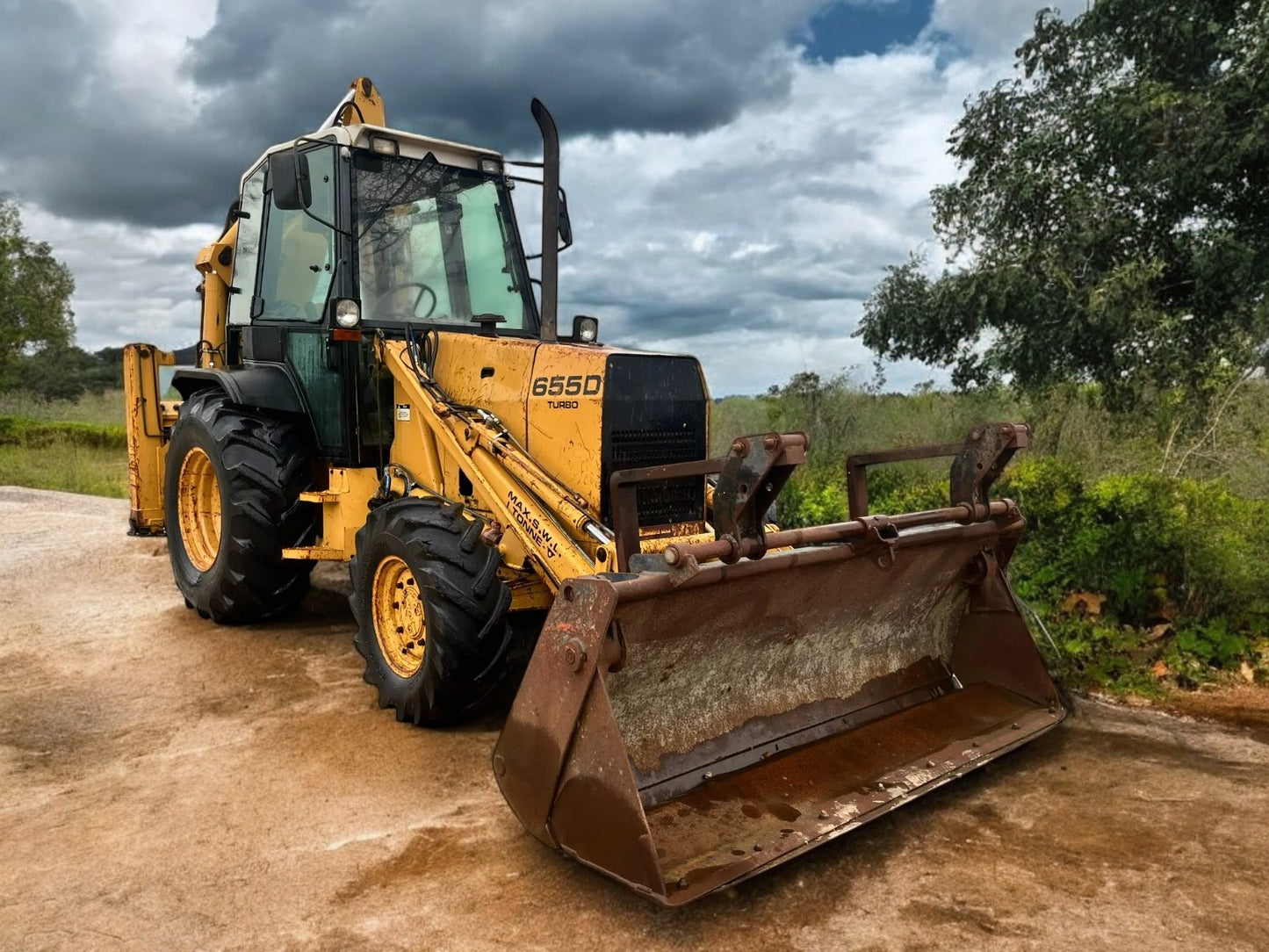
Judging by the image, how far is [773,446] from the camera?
3.17m

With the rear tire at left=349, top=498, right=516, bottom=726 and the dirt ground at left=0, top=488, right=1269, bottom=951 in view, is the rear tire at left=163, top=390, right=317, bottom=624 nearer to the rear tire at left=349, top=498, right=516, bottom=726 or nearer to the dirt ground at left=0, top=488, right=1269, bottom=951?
the dirt ground at left=0, top=488, right=1269, bottom=951

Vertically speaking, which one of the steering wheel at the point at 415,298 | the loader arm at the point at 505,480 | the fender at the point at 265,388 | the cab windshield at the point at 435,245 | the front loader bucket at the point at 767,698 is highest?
the cab windshield at the point at 435,245

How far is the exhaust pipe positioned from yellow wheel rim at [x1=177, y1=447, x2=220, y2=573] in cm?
310

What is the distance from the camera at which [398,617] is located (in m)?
4.86

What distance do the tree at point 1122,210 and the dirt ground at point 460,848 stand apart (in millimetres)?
5148

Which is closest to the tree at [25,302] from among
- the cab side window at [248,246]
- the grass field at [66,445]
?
the grass field at [66,445]

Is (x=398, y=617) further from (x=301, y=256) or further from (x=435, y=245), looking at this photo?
(x=301, y=256)

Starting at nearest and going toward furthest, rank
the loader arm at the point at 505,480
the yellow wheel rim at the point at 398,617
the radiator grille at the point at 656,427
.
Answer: the loader arm at the point at 505,480
the radiator grille at the point at 656,427
the yellow wheel rim at the point at 398,617

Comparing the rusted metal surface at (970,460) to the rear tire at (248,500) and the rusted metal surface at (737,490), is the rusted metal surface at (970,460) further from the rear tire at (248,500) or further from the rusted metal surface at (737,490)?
the rear tire at (248,500)

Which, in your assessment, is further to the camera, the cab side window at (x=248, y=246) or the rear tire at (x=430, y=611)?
the cab side window at (x=248, y=246)

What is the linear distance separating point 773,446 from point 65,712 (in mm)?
4186

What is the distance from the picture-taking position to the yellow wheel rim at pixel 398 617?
475 cm

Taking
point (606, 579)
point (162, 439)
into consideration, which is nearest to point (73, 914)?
point (606, 579)

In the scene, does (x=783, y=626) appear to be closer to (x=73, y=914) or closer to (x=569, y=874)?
(x=569, y=874)
